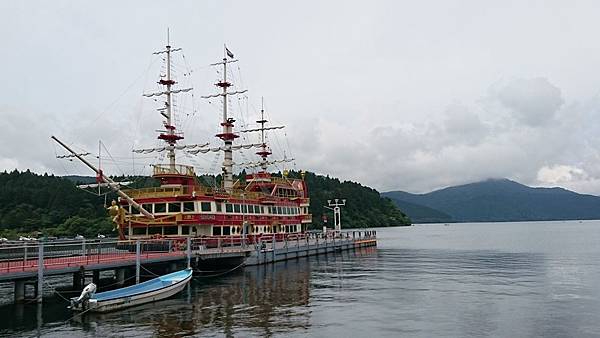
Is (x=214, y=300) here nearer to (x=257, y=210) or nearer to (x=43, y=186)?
(x=257, y=210)

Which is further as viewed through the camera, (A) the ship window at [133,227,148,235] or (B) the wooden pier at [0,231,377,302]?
(A) the ship window at [133,227,148,235]

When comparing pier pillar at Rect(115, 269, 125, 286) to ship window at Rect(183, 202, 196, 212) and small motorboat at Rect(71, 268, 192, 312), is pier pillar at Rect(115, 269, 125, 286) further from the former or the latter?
ship window at Rect(183, 202, 196, 212)

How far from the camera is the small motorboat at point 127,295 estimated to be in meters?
29.8

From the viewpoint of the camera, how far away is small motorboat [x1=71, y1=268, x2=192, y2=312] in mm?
29844

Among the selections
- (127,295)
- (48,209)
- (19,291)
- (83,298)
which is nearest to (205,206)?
(127,295)

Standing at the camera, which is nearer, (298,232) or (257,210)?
(257,210)

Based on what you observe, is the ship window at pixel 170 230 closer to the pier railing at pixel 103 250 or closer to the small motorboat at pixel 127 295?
the pier railing at pixel 103 250

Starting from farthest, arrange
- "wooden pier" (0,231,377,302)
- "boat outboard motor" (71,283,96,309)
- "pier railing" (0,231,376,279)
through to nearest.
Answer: "pier railing" (0,231,376,279) < "wooden pier" (0,231,377,302) < "boat outboard motor" (71,283,96,309)

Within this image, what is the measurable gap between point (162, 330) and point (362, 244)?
64.0 metres

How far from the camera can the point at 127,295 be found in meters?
31.3

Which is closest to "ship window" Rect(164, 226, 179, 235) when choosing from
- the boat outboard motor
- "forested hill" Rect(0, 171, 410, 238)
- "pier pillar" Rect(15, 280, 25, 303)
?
"pier pillar" Rect(15, 280, 25, 303)

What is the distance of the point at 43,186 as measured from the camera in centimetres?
15300

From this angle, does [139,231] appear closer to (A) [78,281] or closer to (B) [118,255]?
(B) [118,255]

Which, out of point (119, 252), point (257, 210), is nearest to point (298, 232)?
point (257, 210)
